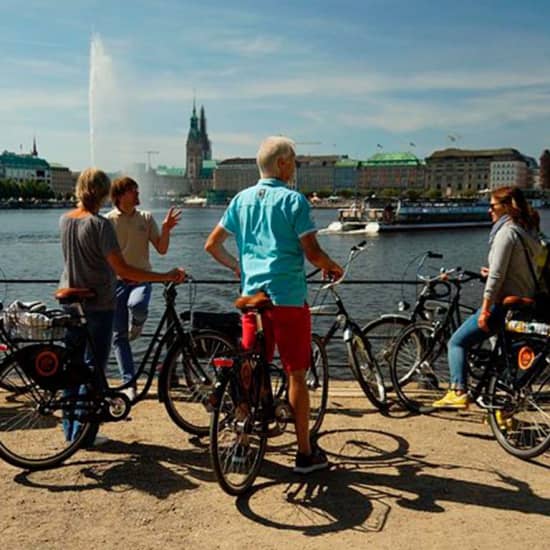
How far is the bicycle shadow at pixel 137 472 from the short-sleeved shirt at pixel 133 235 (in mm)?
1706

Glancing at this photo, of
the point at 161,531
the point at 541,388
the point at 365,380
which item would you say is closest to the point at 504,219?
the point at 541,388

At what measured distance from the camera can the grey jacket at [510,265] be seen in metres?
4.96

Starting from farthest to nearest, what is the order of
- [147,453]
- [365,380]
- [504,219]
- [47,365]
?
[365,380] → [504,219] → [147,453] → [47,365]

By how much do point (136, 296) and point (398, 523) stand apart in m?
2.92

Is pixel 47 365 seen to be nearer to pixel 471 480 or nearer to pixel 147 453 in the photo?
pixel 147 453

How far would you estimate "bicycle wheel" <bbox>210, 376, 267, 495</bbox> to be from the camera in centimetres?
397

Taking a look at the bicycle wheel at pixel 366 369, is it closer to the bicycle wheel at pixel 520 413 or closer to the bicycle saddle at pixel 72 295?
the bicycle wheel at pixel 520 413

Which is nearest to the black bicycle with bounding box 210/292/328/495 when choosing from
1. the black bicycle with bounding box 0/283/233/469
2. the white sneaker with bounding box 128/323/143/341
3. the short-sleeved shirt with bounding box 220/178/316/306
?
the short-sleeved shirt with bounding box 220/178/316/306

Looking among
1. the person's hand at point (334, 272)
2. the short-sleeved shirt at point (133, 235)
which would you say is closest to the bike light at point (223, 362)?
the person's hand at point (334, 272)

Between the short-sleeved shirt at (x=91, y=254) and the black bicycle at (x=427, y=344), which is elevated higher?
the short-sleeved shirt at (x=91, y=254)

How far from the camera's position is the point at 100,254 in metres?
4.75

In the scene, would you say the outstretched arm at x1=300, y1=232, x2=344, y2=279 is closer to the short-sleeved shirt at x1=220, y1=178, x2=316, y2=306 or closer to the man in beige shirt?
the short-sleeved shirt at x1=220, y1=178, x2=316, y2=306

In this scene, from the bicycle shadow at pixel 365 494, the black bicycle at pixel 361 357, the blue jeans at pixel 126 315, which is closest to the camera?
the bicycle shadow at pixel 365 494

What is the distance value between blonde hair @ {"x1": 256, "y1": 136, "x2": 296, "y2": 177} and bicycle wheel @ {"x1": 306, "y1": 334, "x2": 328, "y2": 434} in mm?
1531
